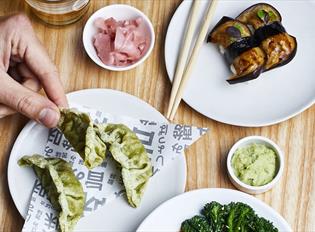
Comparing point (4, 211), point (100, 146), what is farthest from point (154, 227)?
point (4, 211)

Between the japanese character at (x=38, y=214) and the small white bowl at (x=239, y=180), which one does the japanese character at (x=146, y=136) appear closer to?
the small white bowl at (x=239, y=180)

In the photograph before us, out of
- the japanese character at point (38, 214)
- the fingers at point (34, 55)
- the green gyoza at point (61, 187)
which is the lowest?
the japanese character at point (38, 214)

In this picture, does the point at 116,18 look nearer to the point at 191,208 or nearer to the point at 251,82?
the point at 251,82

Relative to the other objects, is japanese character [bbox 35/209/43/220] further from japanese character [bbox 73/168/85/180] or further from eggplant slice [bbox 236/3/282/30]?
eggplant slice [bbox 236/3/282/30]

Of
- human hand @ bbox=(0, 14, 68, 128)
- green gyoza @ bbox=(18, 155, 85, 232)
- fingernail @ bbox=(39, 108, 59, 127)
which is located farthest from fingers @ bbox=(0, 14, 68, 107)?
green gyoza @ bbox=(18, 155, 85, 232)

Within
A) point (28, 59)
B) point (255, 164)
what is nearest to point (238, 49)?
point (255, 164)

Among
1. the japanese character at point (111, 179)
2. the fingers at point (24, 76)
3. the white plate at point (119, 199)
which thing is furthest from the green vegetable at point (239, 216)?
the fingers at point (24, 76)
